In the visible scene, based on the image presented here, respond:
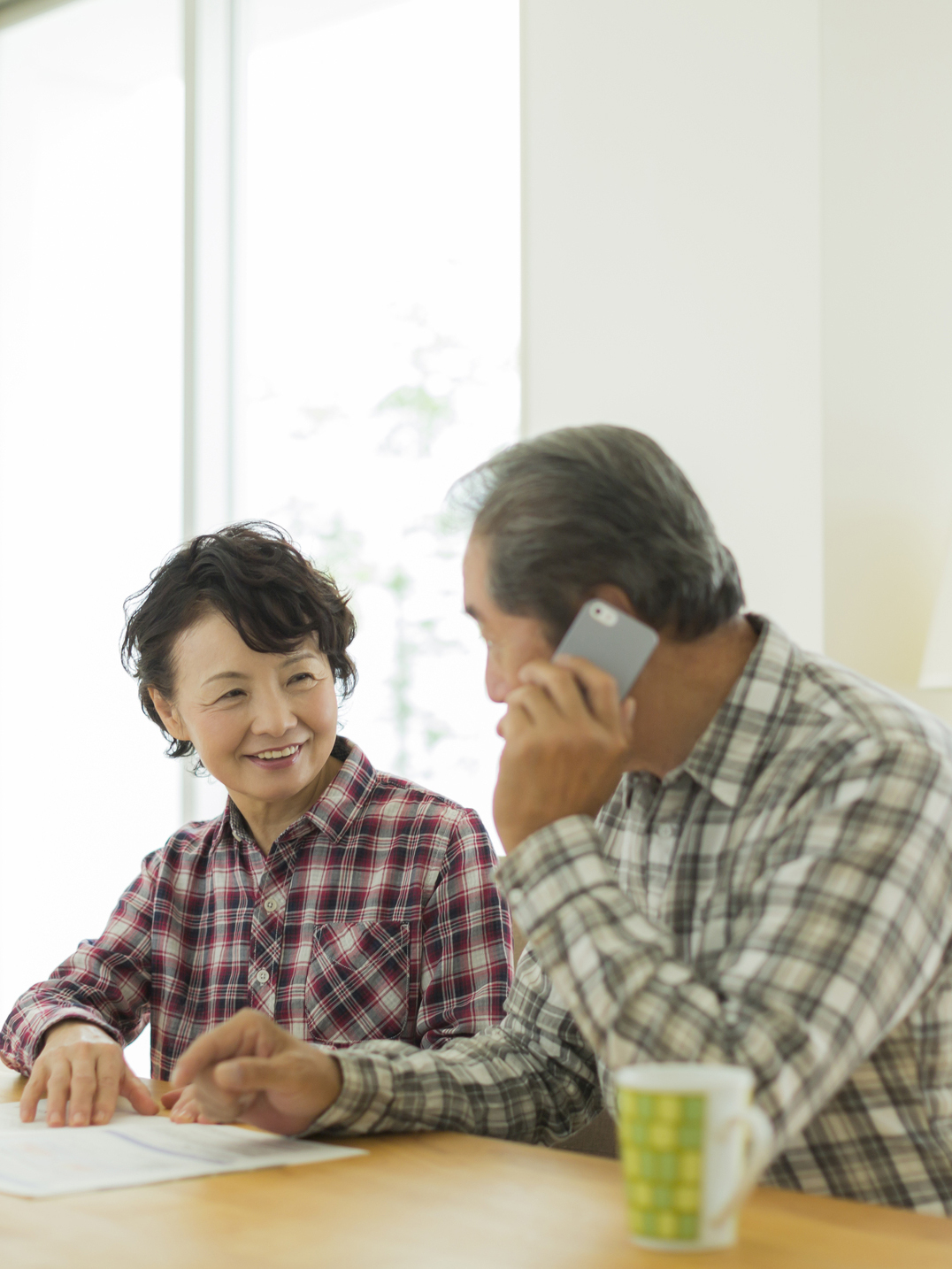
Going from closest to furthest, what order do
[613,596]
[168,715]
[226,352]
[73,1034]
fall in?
[613,596] < [73,1034] < [168,715] < [226,352]

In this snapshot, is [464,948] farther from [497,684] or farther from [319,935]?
[497,684]

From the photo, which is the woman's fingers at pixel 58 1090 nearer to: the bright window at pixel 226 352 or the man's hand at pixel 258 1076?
the man's hand at pixel 258 1076

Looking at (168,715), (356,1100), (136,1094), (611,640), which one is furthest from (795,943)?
(168,715)

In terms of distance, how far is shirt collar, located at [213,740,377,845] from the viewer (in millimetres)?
1773

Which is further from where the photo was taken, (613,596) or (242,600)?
(242,600)

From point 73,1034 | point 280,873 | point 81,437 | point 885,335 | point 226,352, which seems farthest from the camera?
point 81,437

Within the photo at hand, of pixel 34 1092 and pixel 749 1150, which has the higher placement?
pixel 749 1150

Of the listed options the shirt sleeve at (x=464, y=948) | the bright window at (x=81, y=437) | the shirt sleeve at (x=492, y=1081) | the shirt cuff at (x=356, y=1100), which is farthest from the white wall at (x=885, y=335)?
the bright window at (x=81, y=437)

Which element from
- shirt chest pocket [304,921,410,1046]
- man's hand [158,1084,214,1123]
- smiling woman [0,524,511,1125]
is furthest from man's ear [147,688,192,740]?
man's hand [158,1084,214,1123]

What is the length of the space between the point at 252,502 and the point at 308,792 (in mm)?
1539

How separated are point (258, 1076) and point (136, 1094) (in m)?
0.31

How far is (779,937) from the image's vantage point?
96cm

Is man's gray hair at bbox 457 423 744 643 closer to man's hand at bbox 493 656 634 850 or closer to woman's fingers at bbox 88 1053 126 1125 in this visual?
man's hand at bbox 493 656 634 850

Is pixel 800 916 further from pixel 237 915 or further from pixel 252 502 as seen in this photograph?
pixel 252 502
